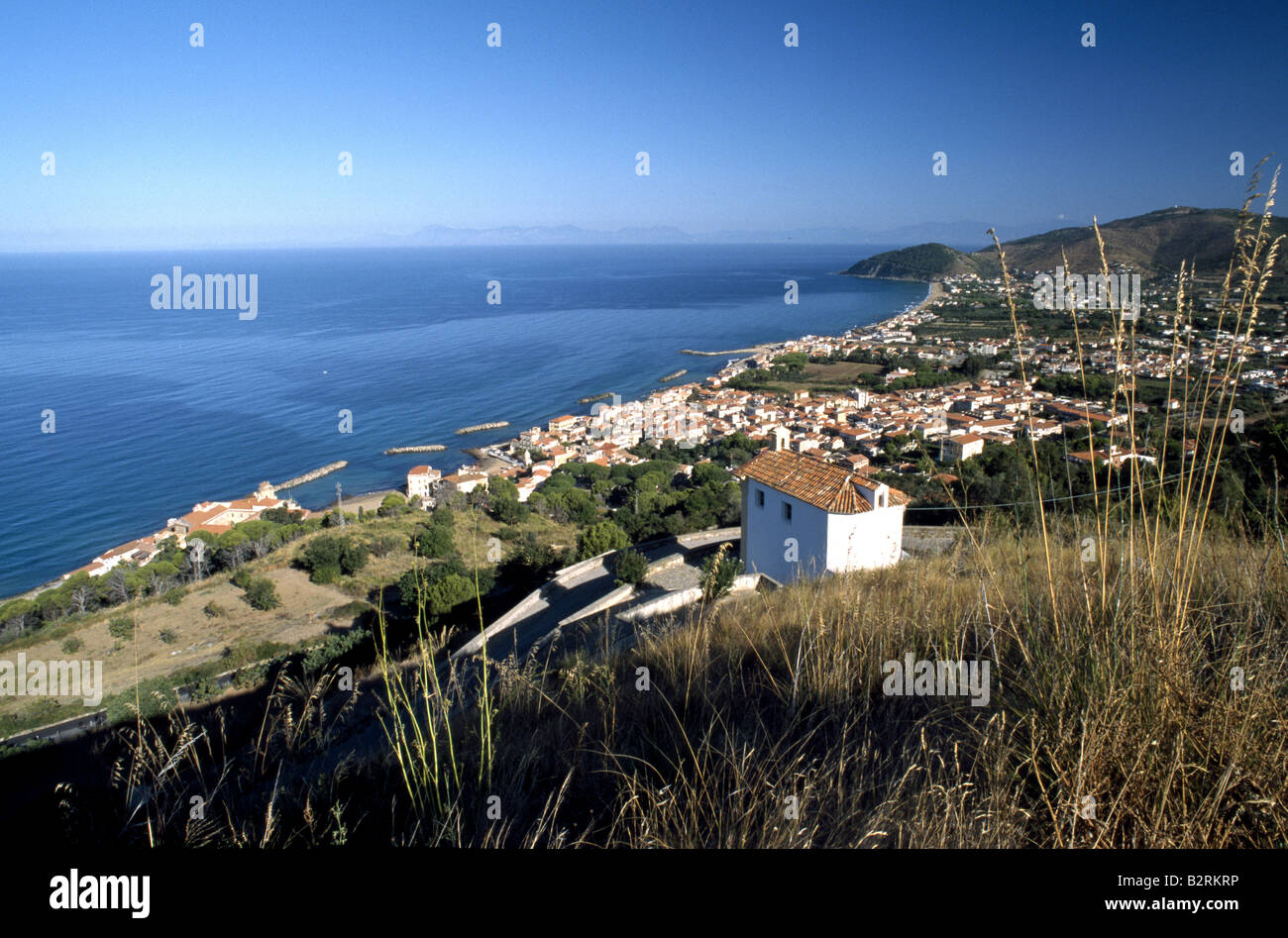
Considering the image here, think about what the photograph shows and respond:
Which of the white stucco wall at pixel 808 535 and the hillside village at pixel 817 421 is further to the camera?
the hillside village at pixel 817 421

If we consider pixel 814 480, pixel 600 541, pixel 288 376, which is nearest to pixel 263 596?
pixel 600 541

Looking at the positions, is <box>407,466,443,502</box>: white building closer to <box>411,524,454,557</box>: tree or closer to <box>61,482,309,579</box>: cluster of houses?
<box>61,482,309,579</box>: cluster of houses

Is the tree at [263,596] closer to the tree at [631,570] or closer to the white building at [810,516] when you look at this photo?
the tree at [631,570]

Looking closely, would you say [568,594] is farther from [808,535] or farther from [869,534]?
[869,534]

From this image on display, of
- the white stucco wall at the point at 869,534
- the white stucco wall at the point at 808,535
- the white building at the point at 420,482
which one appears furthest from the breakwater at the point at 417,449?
the white stucco wall at the point at 869,534
